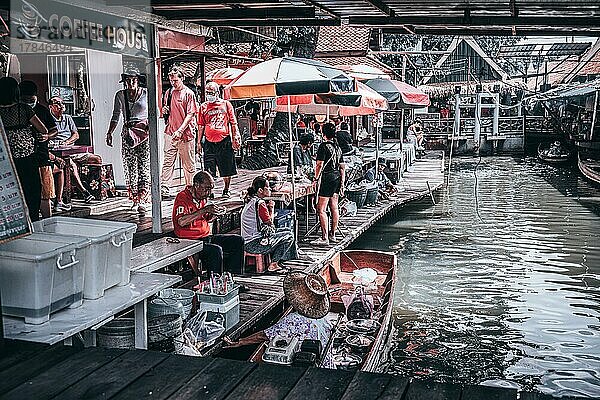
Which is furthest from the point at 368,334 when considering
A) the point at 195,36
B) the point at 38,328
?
the point at 195,36

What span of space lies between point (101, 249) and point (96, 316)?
48 cm

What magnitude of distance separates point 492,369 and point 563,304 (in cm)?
335

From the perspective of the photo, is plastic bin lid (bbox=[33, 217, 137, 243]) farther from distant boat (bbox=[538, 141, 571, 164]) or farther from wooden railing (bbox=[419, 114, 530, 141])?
wooden railing (bbox=[419, 114, 530, 141])

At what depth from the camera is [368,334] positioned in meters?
7.09

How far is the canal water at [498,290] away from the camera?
8.66 m

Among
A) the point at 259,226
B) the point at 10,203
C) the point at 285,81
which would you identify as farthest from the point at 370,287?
the point at 10,203

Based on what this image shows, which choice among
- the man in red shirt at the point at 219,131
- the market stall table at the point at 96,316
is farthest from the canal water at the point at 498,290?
the man in red shirt at the point at 219,131

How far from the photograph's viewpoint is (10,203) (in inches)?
155

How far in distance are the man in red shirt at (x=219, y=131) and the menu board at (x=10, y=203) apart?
7965mm

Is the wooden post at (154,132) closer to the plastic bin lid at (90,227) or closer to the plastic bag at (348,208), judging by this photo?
the plastic bin lid at (90,227)

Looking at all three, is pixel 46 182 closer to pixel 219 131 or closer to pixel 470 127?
pixel 219 131

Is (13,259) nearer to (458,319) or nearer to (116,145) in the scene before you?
(458,319)

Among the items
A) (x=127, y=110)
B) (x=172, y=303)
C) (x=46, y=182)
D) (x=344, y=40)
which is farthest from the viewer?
(x=344, y=40)

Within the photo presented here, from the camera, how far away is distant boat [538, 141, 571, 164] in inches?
1277
